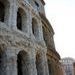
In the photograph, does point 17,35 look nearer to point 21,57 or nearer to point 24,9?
point 21,57

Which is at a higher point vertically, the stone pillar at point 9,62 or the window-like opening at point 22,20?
the window-like opening at point 22,20

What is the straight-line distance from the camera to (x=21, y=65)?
15445mm

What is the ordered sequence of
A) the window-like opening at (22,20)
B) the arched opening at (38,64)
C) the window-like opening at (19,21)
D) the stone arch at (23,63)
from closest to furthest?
the stone arch at (23,63)
the arched opening at (38,64)
the window-like opening at (22,20)
the window-like opening at (19,21)

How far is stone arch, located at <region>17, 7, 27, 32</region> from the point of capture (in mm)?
16650

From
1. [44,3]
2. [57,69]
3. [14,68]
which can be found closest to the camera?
[14,68]

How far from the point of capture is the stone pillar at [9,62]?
42.9 ft

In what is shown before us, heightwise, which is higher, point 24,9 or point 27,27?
point 24,9

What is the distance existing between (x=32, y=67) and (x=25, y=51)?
1165 mm

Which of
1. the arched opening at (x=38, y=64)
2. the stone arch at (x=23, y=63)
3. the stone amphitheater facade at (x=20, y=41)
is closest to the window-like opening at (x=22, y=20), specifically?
the stone amphitheater facade at (x=20, y=41)

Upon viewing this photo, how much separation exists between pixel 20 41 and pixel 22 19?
280cm

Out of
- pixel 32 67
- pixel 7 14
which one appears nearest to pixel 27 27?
pixel 7 14

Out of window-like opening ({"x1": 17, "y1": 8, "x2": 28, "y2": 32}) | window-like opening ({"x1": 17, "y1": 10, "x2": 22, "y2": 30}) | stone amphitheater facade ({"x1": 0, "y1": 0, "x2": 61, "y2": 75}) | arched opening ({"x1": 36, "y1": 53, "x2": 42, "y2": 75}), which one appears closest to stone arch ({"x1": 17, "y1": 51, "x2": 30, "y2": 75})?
stone amphitheater facade ({"x1": 0, "y1": 0, "x2": 61, "y2": 75})

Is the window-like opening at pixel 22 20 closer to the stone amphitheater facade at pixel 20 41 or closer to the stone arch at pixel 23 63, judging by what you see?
the stone amphitheater facade at pixel 20 41

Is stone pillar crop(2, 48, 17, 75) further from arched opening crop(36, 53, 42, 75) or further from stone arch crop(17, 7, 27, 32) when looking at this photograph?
arched opening crop(36, 53, 42, 75)
